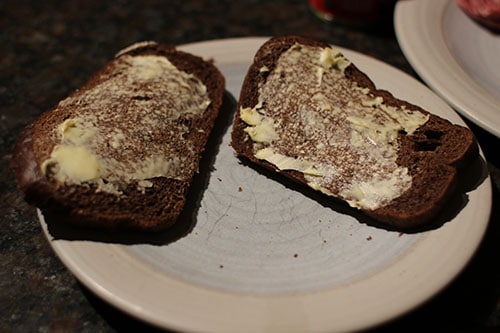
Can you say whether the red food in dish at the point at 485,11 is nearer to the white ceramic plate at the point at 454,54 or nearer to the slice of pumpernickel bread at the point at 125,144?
the white ceramic plate at the point at 454,54

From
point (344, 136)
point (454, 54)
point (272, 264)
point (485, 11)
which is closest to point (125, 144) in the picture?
point (272, 264)

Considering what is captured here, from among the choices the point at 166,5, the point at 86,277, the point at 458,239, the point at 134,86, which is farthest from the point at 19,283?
the point at 166,5

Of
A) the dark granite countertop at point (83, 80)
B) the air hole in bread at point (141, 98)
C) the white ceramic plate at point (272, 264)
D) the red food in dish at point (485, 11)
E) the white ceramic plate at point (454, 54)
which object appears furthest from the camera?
the red food in dish at point (485, 11)

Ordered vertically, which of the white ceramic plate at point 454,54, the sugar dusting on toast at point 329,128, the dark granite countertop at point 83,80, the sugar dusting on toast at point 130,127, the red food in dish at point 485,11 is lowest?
the dark granite countertop at point 83,80

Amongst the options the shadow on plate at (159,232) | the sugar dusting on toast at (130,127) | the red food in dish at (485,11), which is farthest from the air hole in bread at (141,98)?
the red food in dish at (485,11)

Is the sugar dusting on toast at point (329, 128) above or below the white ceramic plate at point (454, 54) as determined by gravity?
below

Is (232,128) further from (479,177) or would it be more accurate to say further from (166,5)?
(166,5)

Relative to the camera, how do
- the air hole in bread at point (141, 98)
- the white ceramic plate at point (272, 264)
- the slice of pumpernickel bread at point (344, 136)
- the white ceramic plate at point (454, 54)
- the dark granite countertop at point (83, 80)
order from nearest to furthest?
the white ceramic plate at point (272, 264), the dark granite countertop at point (83, 80), the slice of pumpernickel bread at point (344, 136), the air hole in bread at point (141, 98), the white ceramic plate at point (454, 54)

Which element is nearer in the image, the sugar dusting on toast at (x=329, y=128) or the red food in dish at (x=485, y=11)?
the sugar dusting on toast at (x=329, y=128)
